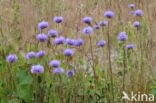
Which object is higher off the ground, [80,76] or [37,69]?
[37,69]

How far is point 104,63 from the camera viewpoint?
315 cm

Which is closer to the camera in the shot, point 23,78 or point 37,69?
point 37,69

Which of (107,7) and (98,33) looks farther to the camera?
(107,7)

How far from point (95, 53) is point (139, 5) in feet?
5.38

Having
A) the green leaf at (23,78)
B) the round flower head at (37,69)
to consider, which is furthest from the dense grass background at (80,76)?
the round flower head at (37,69)

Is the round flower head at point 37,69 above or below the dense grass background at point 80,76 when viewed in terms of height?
above

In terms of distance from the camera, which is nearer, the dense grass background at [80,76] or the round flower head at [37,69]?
the round flower head at [37,69]

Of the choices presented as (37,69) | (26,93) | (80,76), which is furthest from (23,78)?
(80,76)

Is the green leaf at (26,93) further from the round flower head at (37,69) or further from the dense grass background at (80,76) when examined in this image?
the round flower head at (37,69)

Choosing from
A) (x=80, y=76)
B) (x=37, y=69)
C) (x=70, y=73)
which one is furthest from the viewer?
(x=80, y=76)

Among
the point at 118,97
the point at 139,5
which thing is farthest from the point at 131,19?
the point at 118,97

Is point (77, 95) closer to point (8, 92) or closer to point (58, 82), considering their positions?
point (58, 82)

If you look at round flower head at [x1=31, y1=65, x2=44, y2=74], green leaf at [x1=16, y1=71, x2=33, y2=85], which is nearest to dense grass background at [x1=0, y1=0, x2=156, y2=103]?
green leaf at [x1=16, y1=71, x2=33, y2=85]

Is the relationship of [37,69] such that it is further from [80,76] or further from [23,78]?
[80,76]
